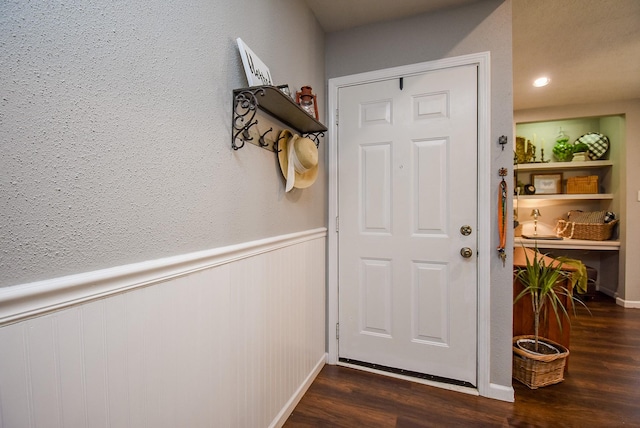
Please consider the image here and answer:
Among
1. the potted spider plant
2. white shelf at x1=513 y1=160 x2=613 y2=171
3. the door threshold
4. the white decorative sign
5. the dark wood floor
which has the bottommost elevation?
the dark wood floor

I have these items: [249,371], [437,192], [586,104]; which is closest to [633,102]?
[586,104]

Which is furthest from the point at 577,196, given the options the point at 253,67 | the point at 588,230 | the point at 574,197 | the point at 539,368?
the point at 253,67

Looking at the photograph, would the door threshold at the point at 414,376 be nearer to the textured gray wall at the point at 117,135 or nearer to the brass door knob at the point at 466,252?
the brass door knob at the point at 466,252

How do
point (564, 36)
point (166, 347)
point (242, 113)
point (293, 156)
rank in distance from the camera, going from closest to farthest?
point (166, 347) → point (242, 113) → point (293, 156) → point (564, 36)

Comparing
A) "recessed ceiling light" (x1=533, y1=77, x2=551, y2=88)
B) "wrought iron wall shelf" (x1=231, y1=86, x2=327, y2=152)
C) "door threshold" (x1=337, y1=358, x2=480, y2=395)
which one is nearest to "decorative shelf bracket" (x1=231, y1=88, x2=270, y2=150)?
"wrought iron wall shelf" (x1=231, y1=86, x2=327, y2=152)

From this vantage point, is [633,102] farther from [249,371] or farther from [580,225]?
[249,371]

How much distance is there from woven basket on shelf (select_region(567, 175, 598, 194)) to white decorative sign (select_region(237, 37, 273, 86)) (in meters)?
4.28

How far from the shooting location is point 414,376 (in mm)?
1923

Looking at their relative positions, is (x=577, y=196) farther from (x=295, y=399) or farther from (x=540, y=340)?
(x=295, y=399)

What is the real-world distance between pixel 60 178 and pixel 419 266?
5.98 feet

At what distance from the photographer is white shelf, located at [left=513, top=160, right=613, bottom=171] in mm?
3601

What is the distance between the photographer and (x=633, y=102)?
131 inches

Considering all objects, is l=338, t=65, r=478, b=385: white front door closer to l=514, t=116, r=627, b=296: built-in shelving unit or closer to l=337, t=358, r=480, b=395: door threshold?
l=337, t=358, r=480, b=395: door threshold

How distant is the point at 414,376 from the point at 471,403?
347mm
